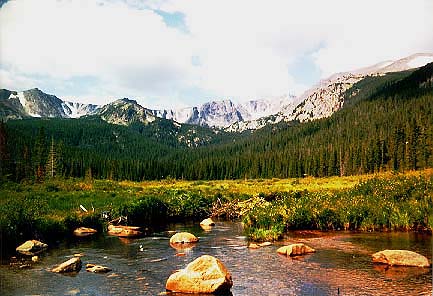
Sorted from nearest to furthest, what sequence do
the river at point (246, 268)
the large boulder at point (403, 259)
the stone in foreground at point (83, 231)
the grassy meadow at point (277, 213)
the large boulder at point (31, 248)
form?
the river at point (246, 268) < the large boulder at point (403, 259) < the large boulder at point (31, 248) < the grassy meadow at point (277, 213) < the stone in foreground at point (83, 231)

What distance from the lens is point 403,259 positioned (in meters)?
27.5

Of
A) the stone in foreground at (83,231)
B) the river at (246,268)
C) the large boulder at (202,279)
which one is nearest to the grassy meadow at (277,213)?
the stone in foreground at (83,231)

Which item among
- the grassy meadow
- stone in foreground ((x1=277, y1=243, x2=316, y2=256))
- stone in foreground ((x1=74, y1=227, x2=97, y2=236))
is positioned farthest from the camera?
stone in foreground ((x1=74, y1=227, x2=97, y2=236))

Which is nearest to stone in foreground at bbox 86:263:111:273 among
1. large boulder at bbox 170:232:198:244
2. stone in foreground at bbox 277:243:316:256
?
large boulder at bbox 170:232:198:244

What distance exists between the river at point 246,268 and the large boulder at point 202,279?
2.76 feet

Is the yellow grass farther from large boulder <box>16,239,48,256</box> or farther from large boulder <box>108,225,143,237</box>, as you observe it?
large boulder <box>16,239,48,256</box>

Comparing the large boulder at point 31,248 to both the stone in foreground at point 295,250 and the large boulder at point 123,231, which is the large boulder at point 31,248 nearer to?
the large boulder at point 123,231

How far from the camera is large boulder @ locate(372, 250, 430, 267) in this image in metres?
27.1

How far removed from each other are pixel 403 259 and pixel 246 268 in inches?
412

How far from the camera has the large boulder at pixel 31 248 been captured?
107ft

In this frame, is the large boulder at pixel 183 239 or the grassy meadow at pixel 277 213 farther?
the large boulder at pixel 183 239

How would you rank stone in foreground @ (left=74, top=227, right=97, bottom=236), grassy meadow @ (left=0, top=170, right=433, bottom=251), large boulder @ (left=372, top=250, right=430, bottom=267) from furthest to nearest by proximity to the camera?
stone in foreground @ (left=74, top=227, right=97, bottom=236) < grassy meadow @ (left=0, top=170, right=433, bottom=251) < large boulder @ (left=372, top=250, right=430, bottom=267)

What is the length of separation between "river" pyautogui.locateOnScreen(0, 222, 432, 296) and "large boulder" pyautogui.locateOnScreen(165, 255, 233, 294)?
842 millimetres

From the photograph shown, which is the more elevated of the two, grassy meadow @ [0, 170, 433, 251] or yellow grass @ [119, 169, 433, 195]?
yellow grass @ [119, 169, 433, 195]
